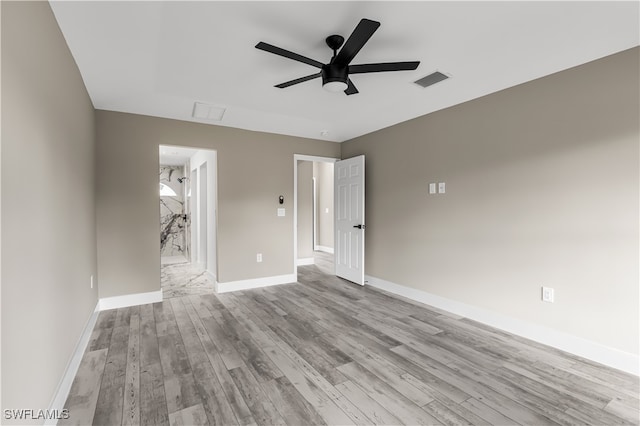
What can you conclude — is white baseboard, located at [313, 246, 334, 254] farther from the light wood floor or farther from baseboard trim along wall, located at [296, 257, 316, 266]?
the light wood floor

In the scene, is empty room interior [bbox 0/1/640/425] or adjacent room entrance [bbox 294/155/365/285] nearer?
empty room interior [bbox 0/1/640/425]

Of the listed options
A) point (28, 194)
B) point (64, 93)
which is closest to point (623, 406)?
point (28, 194)

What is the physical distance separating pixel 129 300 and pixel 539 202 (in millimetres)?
4801

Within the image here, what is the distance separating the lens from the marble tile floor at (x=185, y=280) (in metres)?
4.47

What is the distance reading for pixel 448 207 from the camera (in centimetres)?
371

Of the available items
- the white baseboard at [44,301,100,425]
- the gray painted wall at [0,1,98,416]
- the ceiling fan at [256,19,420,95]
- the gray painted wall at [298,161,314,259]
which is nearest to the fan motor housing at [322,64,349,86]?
the ceiling fan at [256,19,420,95]

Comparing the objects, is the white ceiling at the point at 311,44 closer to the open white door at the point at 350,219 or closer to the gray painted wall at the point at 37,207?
the gray painted wall at the point at 37,207

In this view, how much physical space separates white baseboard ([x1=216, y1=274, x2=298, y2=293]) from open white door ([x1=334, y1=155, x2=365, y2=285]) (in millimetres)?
935

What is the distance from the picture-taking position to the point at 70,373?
2115 mm

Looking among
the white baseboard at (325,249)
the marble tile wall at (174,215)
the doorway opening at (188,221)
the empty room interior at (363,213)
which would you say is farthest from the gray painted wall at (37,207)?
the white baseboard at (325,249)

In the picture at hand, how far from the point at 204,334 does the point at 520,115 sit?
3.86 metres

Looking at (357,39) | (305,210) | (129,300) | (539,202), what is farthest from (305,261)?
(357,39)

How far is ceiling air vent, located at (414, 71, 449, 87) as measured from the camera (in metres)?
2.84

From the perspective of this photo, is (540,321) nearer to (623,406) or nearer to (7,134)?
(623,406)
